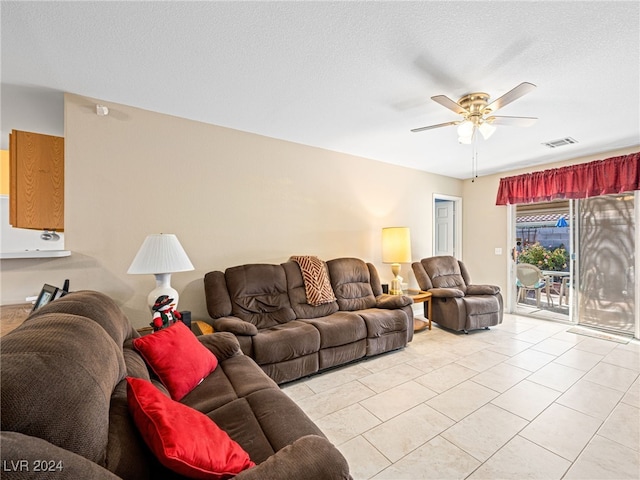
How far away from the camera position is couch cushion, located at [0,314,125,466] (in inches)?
26.3

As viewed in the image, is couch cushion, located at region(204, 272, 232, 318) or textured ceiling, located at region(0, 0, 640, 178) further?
couch cushion, located at region(204, 272, 232, 318)

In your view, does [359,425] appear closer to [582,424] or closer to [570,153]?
[582,424]

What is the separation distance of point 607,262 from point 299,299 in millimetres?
4406

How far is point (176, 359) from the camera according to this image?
169 cm

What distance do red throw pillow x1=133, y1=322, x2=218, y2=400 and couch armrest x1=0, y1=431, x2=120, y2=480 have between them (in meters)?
1.06

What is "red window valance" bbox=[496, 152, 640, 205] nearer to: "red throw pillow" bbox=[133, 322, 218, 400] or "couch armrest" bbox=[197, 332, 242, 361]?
"couch armrest" bbox=[197, 332, 242, 361]

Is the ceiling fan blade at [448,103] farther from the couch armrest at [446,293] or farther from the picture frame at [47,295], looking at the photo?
the picture frame at [47,295]

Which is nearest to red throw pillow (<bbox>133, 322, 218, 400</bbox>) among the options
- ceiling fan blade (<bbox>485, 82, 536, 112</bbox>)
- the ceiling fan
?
the ceiling fan

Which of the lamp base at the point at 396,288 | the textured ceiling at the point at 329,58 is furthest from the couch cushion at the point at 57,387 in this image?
the lamp base at the point at 396,288

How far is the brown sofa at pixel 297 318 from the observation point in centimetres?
255

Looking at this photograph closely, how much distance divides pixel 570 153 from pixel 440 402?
160 inches

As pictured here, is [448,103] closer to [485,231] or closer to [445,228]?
[485,231]

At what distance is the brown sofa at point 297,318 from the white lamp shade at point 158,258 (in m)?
0.62

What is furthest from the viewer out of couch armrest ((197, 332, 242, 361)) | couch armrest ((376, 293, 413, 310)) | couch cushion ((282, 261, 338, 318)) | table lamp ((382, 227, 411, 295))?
table lamp ((382, 227, 411, 295))
